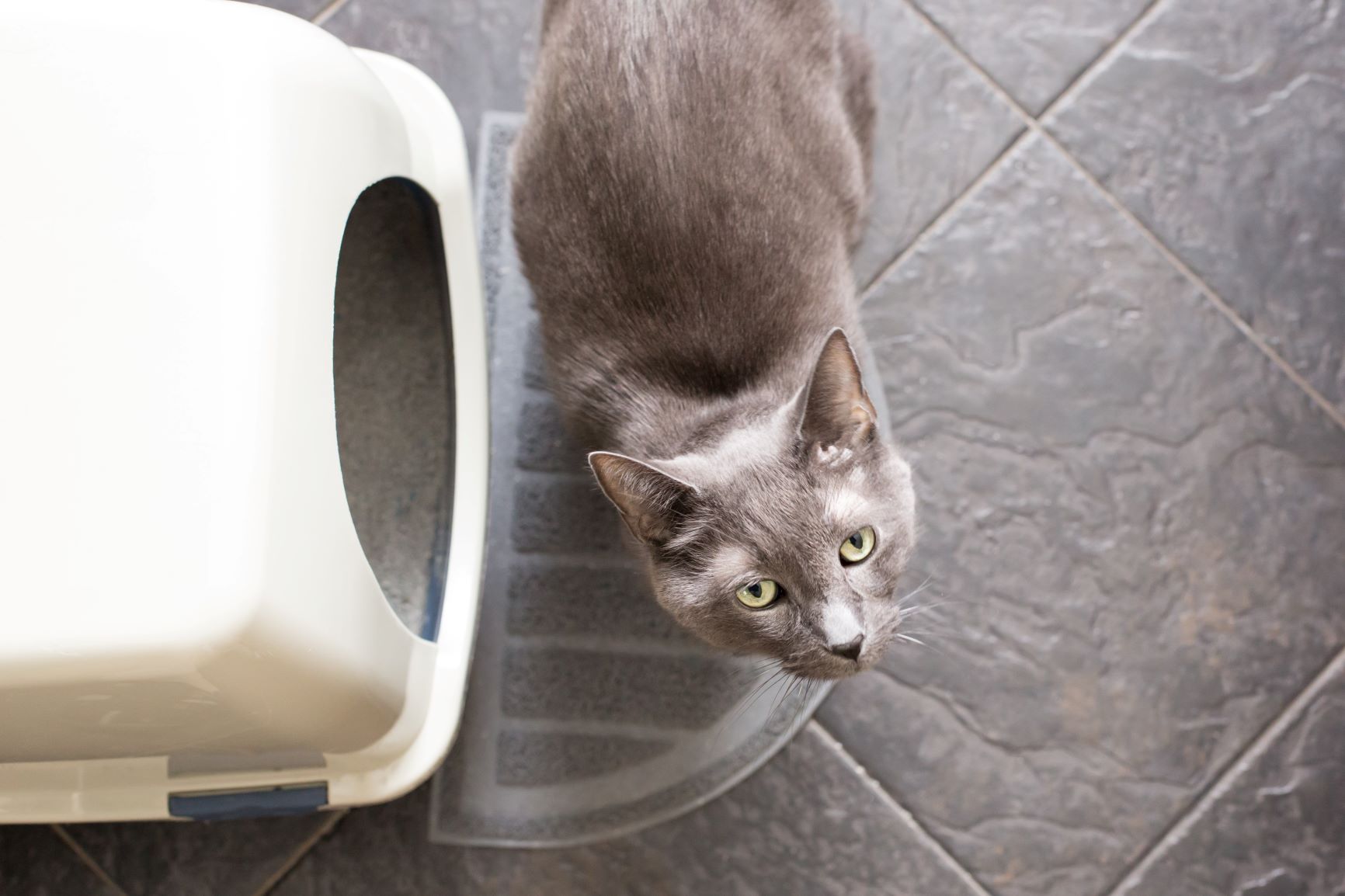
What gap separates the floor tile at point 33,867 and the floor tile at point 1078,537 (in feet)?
3.42

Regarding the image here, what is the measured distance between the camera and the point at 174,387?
2.71 feet

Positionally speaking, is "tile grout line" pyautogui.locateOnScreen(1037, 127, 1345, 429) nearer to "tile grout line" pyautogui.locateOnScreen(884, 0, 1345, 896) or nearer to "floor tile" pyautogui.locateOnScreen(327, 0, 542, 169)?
"tile grout line" pyautogui.locateOnScreen(884, 0, 1345, 896)

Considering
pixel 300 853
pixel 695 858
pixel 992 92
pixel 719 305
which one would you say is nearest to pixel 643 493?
pixel 719 305

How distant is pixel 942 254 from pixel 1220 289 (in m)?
0.41

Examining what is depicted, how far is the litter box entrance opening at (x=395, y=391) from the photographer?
1.28 metres

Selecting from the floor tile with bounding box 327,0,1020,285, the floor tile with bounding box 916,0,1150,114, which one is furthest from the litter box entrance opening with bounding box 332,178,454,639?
the floor tile with bounding box 916,0,1150,114

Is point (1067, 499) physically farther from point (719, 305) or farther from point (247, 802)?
point (247, 802)

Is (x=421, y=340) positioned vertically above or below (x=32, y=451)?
below

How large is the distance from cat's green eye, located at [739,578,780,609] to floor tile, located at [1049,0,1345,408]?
0.90 meters

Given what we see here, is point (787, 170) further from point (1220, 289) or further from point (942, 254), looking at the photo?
point (1220, 289)

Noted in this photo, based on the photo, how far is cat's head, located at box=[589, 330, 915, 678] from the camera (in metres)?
0.84

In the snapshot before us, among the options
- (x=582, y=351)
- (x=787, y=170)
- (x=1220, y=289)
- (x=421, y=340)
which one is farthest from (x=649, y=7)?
(x=1220, y=289)

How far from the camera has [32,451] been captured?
81 cm

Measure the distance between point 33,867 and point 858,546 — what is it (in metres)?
1.20
